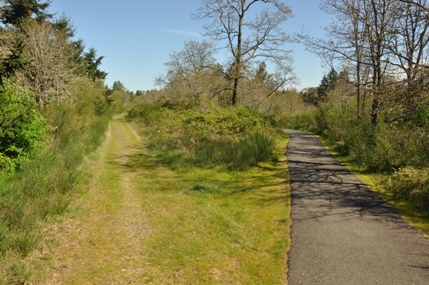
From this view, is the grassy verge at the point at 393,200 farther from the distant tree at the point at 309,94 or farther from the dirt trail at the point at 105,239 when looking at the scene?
the distant tree at the point at 309,94

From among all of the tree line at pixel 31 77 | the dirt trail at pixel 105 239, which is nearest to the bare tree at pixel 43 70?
the tree line at pixel 31 77

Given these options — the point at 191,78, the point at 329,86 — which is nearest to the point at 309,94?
the point at 329,86

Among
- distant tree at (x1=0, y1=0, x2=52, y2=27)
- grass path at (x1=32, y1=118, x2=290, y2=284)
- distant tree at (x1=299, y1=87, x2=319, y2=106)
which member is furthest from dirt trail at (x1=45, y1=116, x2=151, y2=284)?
distant tree at (x1=299, y1=87, x2=319, y2=106)

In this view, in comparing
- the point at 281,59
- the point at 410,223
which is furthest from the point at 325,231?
the point at 281,59

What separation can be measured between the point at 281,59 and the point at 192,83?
15.5 metres

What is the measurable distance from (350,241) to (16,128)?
9109 mm

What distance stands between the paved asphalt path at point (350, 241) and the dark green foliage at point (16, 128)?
316 inches

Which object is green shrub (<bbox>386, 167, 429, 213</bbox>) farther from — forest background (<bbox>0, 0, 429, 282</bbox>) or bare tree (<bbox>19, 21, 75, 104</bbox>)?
bare tree (<bbox>19, 21, 75, 104</bbox>)

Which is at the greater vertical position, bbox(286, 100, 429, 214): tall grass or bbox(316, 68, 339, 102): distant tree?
bbox(316, 68, 339, 102): distant tree

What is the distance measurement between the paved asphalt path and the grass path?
1.33 ft

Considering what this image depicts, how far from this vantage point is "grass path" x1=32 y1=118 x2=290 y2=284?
4.86m

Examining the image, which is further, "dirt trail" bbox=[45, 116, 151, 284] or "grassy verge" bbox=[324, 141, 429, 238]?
"grassy verge" bbox=[324, 141, 429, 238]

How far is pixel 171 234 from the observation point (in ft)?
20.9

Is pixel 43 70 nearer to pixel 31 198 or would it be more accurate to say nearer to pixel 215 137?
pixel 215 137
